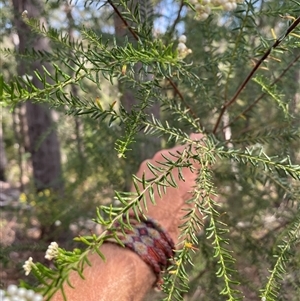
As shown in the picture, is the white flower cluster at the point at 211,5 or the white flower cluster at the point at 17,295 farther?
the white flower cluster at the point at 211,5

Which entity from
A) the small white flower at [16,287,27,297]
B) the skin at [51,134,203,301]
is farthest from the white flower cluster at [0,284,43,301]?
A: the skin at [51,134,203,301]

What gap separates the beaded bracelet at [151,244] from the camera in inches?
22.0

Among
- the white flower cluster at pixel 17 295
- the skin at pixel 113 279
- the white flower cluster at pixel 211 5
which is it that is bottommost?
the skin at pixel 113 279

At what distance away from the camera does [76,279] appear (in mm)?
517

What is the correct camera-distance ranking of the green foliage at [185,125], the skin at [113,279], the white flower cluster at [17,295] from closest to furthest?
the white flower cluster at [17,295] → the green foliage at [185,125] → the skin at [113,279]

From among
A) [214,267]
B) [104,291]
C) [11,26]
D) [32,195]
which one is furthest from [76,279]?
[32,195]

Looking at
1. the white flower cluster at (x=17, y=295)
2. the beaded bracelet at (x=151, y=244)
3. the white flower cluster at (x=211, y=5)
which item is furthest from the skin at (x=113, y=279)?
the white flower cluster at (x=17, y=295)

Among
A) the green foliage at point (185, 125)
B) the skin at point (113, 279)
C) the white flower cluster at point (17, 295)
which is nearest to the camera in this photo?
the white flower cluster at point (17, 295)

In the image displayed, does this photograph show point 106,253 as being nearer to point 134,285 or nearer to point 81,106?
point 134,285

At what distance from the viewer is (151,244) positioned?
0.57 metres

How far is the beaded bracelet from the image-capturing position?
56 cm

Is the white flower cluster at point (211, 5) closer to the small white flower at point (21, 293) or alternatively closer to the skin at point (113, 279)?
the skin at point (113, 279)

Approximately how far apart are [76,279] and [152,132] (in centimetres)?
21

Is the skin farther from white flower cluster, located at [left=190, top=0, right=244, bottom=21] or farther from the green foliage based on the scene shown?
white flower cluster, located at [left=190, top=0, right=244, bottom=21]
